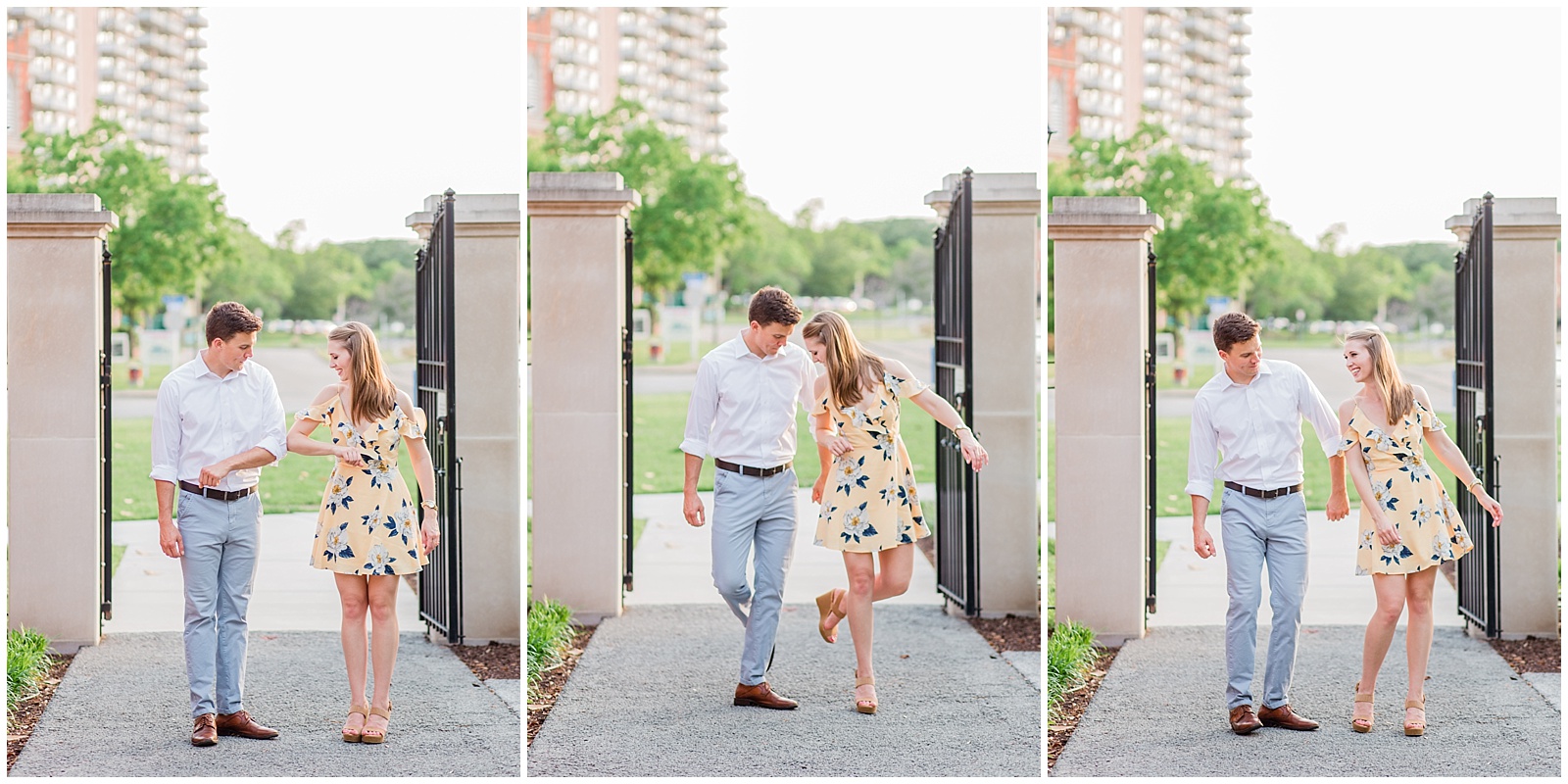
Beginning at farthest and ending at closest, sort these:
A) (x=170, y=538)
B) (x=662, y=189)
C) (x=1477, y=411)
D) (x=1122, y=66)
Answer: (x=662, y=189)
(x=1122, y=66)
(x=1477, y=411)
(x=170, y=538)

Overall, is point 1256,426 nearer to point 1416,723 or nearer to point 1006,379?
point 1416,723

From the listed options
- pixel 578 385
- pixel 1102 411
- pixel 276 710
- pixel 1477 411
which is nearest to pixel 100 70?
pixel 578 385

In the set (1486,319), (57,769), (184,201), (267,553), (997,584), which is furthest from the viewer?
(184,201)

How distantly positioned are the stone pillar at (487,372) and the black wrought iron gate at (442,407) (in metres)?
0.05

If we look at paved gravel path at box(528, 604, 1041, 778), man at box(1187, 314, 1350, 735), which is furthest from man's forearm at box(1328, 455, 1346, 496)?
paved gravel path at box(528, 604, 1041, 778)

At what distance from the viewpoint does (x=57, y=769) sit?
13.4 feet

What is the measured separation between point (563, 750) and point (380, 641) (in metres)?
0.66

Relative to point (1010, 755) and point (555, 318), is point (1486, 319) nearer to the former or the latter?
point (1010, 755)

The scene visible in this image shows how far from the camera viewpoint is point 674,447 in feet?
41.1

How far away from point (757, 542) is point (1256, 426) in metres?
1.57

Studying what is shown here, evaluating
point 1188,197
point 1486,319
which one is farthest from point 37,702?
point 1188,197

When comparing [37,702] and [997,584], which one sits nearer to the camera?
[37,702]

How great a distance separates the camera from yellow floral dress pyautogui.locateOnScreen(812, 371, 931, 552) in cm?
432

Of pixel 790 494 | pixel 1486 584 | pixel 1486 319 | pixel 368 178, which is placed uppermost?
pixel 368 178
